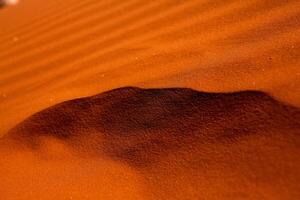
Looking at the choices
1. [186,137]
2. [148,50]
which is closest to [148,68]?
[148,50]

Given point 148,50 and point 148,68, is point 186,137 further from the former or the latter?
point 148,50

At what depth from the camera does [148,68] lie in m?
2.29

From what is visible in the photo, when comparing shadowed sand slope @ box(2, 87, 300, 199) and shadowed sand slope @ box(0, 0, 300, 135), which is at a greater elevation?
shadowed sand slope @ box(0, 0, 300, 135)

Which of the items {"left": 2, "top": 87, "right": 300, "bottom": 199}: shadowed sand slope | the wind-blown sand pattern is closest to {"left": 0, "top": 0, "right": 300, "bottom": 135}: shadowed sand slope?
the wind-blown sand pattern

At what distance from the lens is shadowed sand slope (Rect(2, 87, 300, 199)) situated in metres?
1.29

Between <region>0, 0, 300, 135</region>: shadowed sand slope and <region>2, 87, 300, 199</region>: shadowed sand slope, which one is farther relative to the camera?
<region>0, 0, 300, 135</region>: shadowed sand slope

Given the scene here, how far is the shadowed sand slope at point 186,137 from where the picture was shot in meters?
1.29

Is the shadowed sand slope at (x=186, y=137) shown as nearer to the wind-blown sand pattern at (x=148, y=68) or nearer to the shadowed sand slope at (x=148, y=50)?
the wind-blown sand pattern at (x=148, y=68)

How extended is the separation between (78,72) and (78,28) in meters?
0.88

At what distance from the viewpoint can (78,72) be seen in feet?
8.61

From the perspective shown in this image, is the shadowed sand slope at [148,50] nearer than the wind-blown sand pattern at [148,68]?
No

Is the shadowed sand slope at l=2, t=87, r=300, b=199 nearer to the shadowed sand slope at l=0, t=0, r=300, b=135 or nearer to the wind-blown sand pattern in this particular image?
the wind-blown sand pattern

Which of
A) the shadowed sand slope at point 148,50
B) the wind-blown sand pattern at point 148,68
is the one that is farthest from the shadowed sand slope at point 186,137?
the shadowed sand slope at point 148,50

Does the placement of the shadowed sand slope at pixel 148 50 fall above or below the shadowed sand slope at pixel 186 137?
above
